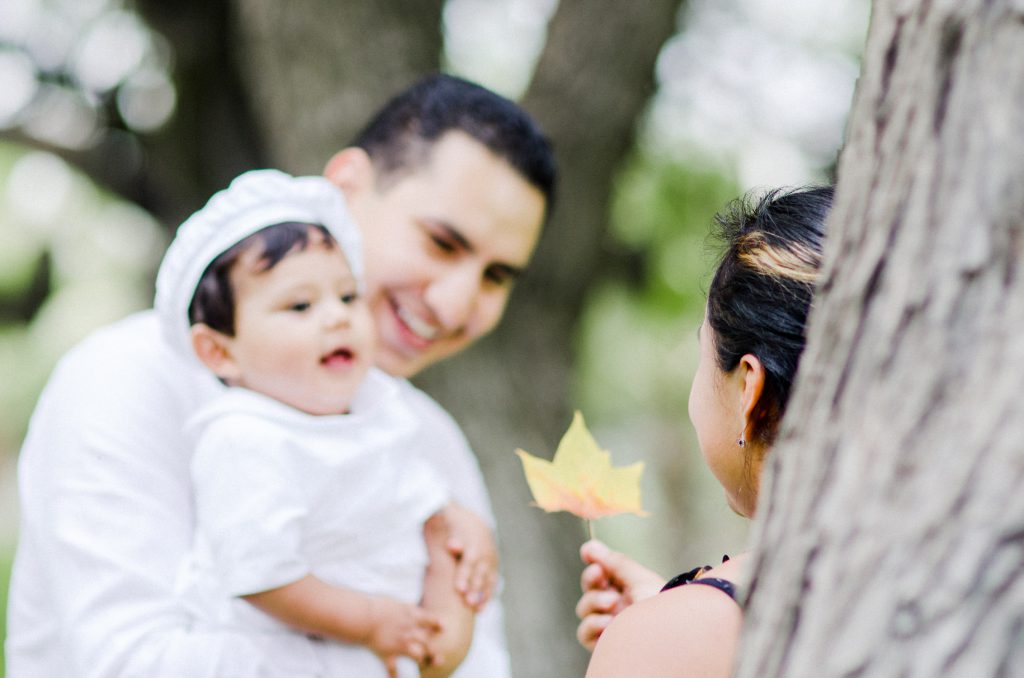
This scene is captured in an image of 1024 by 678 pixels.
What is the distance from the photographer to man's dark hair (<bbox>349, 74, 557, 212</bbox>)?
2688 mm

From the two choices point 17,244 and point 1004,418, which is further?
point 17,244

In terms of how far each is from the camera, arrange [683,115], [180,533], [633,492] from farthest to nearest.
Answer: [683,115] < [180,533] < [633,492]

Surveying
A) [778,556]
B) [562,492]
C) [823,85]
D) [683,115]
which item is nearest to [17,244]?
[683,115]

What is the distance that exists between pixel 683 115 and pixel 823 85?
1.15m

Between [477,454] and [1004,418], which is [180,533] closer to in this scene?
[1004,418]

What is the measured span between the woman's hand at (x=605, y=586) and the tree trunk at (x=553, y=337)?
2688 mm

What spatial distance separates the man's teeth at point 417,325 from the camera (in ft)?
8.54

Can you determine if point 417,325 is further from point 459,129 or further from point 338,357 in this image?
point 338,357

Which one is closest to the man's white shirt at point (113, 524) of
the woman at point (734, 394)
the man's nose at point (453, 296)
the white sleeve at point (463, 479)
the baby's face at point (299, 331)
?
the white sleeve at point (463, 479)

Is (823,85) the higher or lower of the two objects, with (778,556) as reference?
higher

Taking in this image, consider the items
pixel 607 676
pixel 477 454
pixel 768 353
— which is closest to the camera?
pixel 607 676

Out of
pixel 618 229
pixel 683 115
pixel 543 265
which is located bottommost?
pixel 543 265

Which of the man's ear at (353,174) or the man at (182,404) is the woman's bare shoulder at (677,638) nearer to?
the man at (182,404)

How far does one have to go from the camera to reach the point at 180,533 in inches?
74.8
